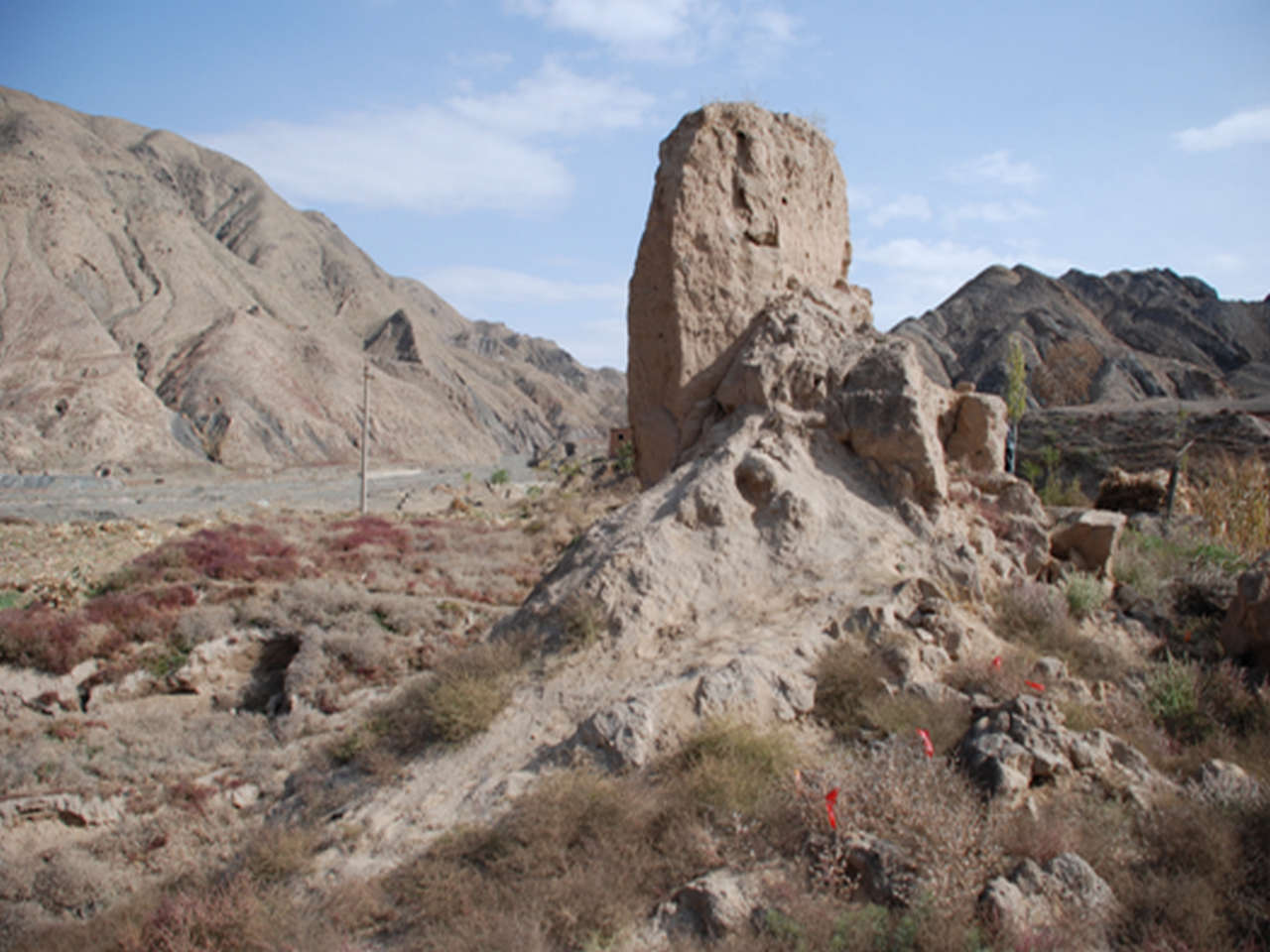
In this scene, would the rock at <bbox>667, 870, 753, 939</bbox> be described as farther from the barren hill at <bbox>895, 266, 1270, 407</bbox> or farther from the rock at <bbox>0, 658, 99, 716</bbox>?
the barren hill at <bbox>895, 266, 1270, 407</bbox>

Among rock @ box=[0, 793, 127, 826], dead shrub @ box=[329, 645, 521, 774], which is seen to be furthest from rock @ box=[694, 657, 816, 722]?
rock @ box=[0, 793, 127, 826]

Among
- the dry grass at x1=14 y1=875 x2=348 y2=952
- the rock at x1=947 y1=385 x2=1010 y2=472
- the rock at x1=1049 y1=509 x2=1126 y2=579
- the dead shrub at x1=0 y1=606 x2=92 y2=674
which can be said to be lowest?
the dead shrub at x1=0 y1=606 x2=92 y2=674

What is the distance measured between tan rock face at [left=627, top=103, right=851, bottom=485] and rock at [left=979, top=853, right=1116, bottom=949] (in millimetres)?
4867

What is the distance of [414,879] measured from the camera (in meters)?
4.08

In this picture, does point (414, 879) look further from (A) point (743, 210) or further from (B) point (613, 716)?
(A) point (743, 210)

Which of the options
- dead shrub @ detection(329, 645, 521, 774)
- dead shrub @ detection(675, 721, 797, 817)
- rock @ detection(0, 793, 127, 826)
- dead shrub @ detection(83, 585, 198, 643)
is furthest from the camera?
dead shrub @ detection(83, 585, 198, 643)

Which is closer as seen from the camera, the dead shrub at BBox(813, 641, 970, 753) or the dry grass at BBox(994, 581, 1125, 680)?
the dead shrub at BBox(813, 641, 970, 753)

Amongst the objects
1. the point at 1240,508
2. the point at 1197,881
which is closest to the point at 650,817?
the point at 1197,881

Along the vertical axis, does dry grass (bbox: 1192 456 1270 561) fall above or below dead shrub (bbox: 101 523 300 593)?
above

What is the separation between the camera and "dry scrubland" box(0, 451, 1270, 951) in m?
3.58

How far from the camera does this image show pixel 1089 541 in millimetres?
7559

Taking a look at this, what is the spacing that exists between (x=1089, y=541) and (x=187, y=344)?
207ft

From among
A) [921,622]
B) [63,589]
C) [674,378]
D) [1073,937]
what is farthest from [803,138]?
[63,589]

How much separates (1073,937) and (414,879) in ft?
9.99
